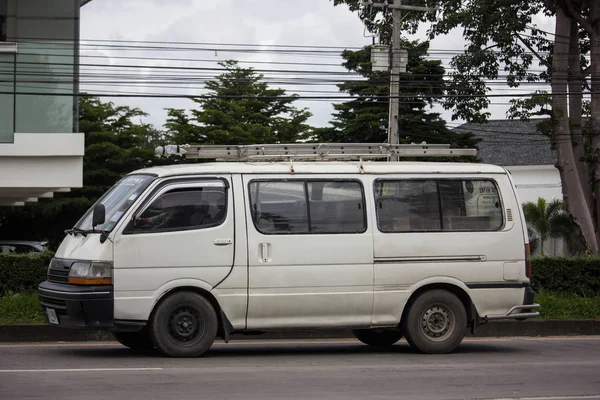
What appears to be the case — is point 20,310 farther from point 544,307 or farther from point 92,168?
point 92,168

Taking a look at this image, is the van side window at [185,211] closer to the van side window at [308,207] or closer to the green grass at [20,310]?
the van side window at [308,207]

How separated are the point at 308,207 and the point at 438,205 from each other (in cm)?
165

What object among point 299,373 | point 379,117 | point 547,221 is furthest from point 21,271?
point 547,221

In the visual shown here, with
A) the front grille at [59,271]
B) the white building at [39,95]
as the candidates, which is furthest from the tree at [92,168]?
the front grille at [59,271]

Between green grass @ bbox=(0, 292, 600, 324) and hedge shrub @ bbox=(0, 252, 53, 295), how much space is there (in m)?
0.32

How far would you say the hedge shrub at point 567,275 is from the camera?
16.2 metres

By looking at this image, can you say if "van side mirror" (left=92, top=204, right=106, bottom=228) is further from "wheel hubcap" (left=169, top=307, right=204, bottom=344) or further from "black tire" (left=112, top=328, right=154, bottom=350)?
"black tire" (left=112, top=328, right=154, bottom=350)

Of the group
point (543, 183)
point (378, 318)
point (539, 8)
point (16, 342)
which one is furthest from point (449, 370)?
point (543, 183)

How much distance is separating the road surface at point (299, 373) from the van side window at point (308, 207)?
59.2 inches

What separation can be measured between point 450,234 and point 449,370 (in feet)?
6.60

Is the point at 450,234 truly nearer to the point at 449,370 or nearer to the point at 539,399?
the point at 449,370

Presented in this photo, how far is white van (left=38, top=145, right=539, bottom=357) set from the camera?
10234 mm

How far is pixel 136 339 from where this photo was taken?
11438 mm

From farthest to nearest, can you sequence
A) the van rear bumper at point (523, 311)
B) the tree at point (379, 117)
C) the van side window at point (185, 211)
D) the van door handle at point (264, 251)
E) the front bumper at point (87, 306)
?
the tree at point (379, 117)
the van rear bumper at point (523, 311)
the van door handle at point (264, 251)
the van side window at point (185, 211)
the front bumper at point (87, 306)
